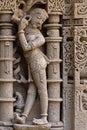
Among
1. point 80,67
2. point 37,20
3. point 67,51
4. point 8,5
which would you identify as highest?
point 8,5

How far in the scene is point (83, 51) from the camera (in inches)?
144

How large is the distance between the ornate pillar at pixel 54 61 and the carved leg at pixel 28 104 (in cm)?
16

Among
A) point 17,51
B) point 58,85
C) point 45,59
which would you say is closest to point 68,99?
point 58,85

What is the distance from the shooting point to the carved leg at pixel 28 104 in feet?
11.7

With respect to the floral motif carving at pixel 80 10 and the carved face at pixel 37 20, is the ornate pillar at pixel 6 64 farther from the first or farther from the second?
the floral motif carving at pixel 80 10

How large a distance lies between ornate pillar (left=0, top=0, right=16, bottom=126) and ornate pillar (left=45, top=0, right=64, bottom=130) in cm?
35

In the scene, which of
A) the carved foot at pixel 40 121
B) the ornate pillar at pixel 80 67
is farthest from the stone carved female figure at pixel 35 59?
the ornate pillar at pixel 80 67

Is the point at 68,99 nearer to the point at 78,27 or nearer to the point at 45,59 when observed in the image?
the point at 45,59

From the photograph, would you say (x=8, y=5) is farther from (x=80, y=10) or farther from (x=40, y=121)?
(x=40, y=121)

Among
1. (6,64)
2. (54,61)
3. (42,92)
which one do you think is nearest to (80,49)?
(54,61)

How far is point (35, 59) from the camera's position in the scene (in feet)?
11.8

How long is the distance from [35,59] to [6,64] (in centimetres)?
27

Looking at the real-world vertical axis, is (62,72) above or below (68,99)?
above

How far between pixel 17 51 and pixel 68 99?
2.17 ft
